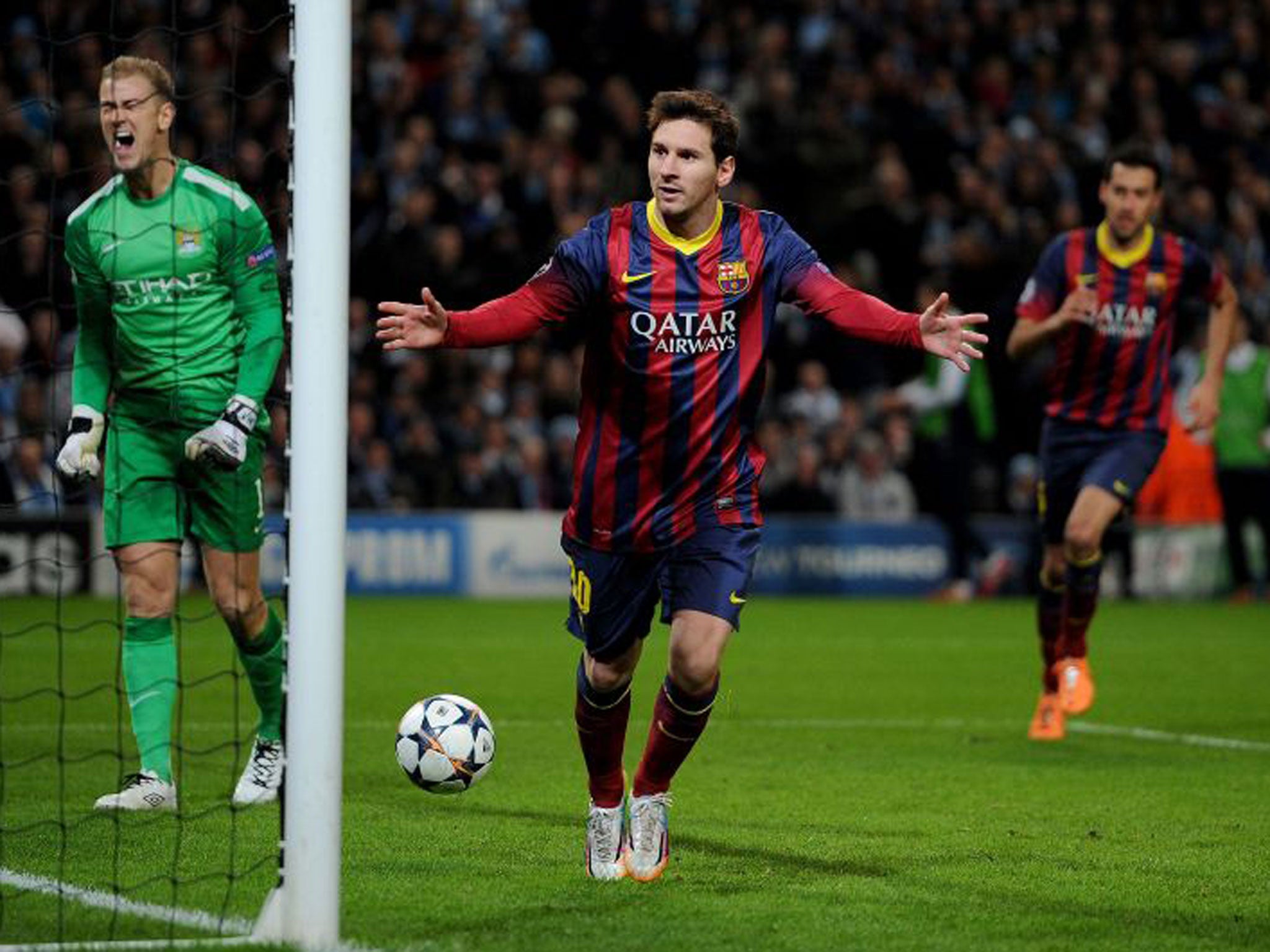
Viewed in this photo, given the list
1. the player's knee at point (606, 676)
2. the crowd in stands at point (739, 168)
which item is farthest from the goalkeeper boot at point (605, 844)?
the crowd in stands at point (739, 168)

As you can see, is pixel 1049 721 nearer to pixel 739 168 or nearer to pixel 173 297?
pixel 173 297

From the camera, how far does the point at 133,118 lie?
675 centimetres

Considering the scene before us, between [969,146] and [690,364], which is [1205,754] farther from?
[969,146]

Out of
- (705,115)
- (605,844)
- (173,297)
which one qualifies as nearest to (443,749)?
(605,844)

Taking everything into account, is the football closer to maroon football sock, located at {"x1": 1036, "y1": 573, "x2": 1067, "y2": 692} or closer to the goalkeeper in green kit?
the goalkeeper in green kit

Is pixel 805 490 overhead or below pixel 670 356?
below

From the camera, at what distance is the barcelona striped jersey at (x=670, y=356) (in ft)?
19.5

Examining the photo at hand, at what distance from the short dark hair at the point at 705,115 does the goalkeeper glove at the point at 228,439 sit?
1669 millimetres

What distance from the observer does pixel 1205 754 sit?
880 centimetres

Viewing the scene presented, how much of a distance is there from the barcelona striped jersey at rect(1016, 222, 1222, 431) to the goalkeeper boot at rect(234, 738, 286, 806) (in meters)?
3.97

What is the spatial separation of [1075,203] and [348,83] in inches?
692

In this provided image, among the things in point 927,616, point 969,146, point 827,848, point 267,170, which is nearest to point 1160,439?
point 827,848

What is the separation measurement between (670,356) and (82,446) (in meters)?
2.03

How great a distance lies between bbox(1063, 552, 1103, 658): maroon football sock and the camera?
9.41m
